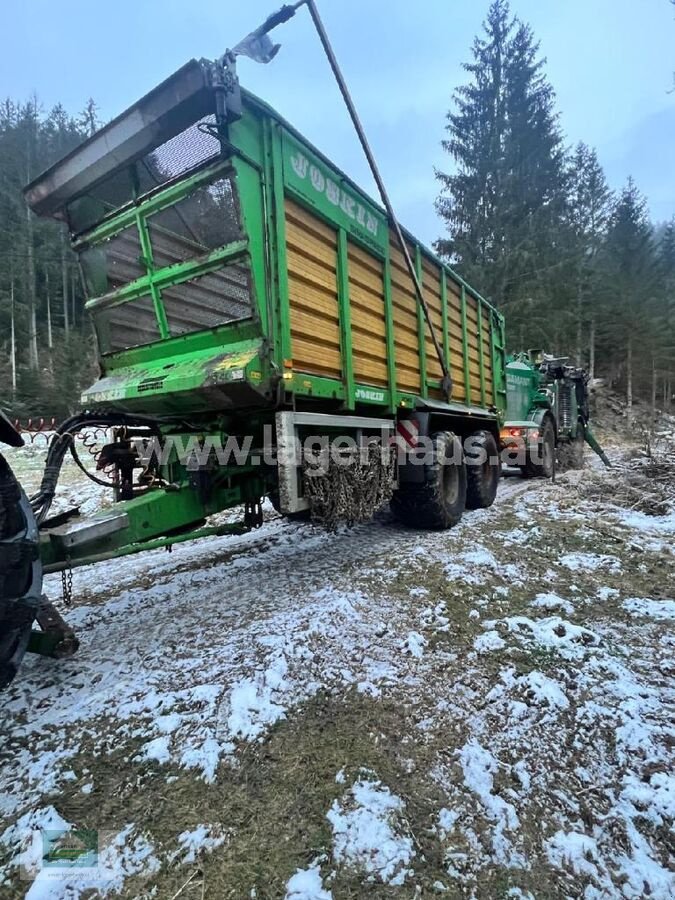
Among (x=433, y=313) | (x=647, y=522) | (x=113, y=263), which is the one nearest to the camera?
(x=113, y=263)

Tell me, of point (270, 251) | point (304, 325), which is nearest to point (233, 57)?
point (270, 251)

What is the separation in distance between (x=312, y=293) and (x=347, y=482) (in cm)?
143

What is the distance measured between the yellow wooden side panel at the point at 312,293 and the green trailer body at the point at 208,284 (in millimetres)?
14

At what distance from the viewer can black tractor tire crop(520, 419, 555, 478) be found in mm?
9379

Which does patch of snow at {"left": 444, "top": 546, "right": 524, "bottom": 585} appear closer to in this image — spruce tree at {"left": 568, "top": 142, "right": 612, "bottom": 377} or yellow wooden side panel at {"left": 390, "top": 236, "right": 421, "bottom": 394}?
yellow wooden side panel at {"left": 390, "top": 236, "right": 421, "bottom": 394}

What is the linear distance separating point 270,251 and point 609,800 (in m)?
3.09

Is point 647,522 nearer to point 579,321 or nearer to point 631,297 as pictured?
point 579,321

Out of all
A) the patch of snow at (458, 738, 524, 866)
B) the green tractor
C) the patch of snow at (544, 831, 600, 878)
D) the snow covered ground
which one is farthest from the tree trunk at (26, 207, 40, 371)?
the patch of snow at (544, 831, 600, 878)

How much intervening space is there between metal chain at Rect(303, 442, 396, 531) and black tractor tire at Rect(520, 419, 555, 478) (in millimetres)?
5989

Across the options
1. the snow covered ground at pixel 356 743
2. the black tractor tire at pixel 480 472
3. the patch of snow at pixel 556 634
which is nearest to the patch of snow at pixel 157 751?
the snow covered ground at pixel 356 743

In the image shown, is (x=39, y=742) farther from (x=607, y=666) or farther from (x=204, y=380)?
(x=607, y=666)

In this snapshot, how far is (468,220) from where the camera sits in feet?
62.8

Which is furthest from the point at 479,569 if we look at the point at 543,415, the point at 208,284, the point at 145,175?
the point at 543,415

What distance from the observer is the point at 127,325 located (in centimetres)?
363
